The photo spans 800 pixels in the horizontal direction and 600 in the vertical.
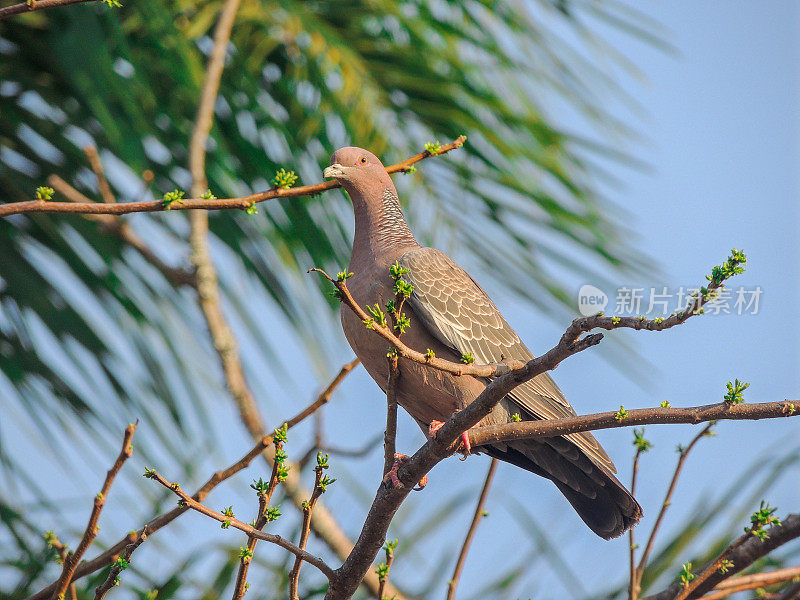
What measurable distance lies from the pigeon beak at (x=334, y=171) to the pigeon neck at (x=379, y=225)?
10cm

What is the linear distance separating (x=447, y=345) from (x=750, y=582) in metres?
1.13

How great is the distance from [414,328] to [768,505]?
1.27 meters

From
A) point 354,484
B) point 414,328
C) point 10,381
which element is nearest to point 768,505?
point 414,328

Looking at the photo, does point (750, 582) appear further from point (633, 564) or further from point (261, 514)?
point (261, 514)

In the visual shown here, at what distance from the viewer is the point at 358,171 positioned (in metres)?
3.28

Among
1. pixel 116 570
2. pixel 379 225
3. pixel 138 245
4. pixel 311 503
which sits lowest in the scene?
pixel 116 570

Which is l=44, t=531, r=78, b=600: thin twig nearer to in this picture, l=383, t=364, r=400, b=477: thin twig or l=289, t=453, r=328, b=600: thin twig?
l=289, t=453, r=328, b=600: thin twig

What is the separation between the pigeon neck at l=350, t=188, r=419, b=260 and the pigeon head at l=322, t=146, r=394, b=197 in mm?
23

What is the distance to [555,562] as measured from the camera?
9.27ft

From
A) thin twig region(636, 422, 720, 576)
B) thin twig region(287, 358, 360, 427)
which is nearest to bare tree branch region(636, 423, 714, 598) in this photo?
thin twig region(636, 422, 720, 576)

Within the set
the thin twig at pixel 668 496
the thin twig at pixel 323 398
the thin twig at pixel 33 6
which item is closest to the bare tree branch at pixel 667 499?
the thin twig at pixel 668 496

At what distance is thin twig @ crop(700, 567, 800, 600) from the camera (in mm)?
2355

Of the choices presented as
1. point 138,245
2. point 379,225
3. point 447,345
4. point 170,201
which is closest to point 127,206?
point 170,201

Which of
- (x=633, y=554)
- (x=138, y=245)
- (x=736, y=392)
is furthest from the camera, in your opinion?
(x=138, y=245)
